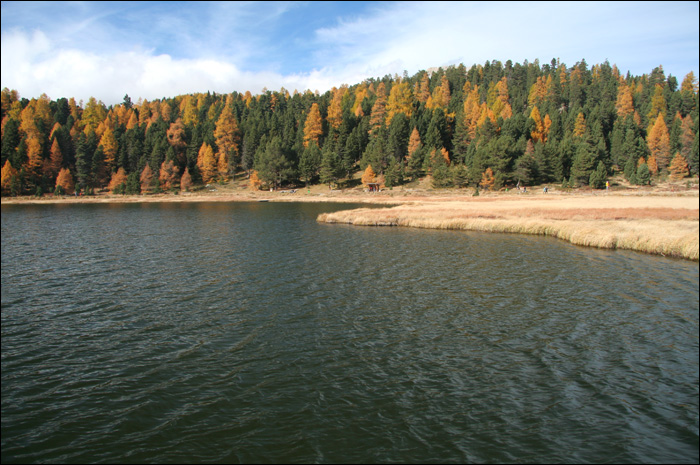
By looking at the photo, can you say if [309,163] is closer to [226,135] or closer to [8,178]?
[226,135]

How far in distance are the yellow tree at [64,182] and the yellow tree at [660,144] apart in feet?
583

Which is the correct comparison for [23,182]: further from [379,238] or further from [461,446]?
[461,446]

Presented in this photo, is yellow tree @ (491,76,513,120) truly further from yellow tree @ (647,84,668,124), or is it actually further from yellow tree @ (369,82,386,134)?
yellow tree @ (647,84,668,124)

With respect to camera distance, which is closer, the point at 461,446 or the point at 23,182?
the point at 461,446

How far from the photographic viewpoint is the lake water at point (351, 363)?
36.6 feet

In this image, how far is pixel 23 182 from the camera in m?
124

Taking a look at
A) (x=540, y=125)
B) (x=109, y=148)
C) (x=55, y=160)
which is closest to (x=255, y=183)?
(x=109, y=148)

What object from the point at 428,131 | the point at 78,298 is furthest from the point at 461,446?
the point at 428,131

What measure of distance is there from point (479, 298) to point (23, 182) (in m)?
146

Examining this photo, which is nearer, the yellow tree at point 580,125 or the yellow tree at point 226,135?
the yellow tree at point 580,125

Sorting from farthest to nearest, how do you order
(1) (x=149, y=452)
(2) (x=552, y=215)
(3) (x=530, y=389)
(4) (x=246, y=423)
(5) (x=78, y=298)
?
(2) (x=552, y=215) → (5) (x=78, y=298) → (3) (x=530, y=389) → (4) (x=246, y=423) → (1) (x=149, y=452)

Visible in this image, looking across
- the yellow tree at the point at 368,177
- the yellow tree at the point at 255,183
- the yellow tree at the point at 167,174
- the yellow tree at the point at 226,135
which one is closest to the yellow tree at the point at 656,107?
the yellow tree at the point at 368,177

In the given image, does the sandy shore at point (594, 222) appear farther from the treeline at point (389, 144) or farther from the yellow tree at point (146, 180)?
the yellow tree at point (146, 180)

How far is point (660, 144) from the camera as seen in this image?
121 metres
